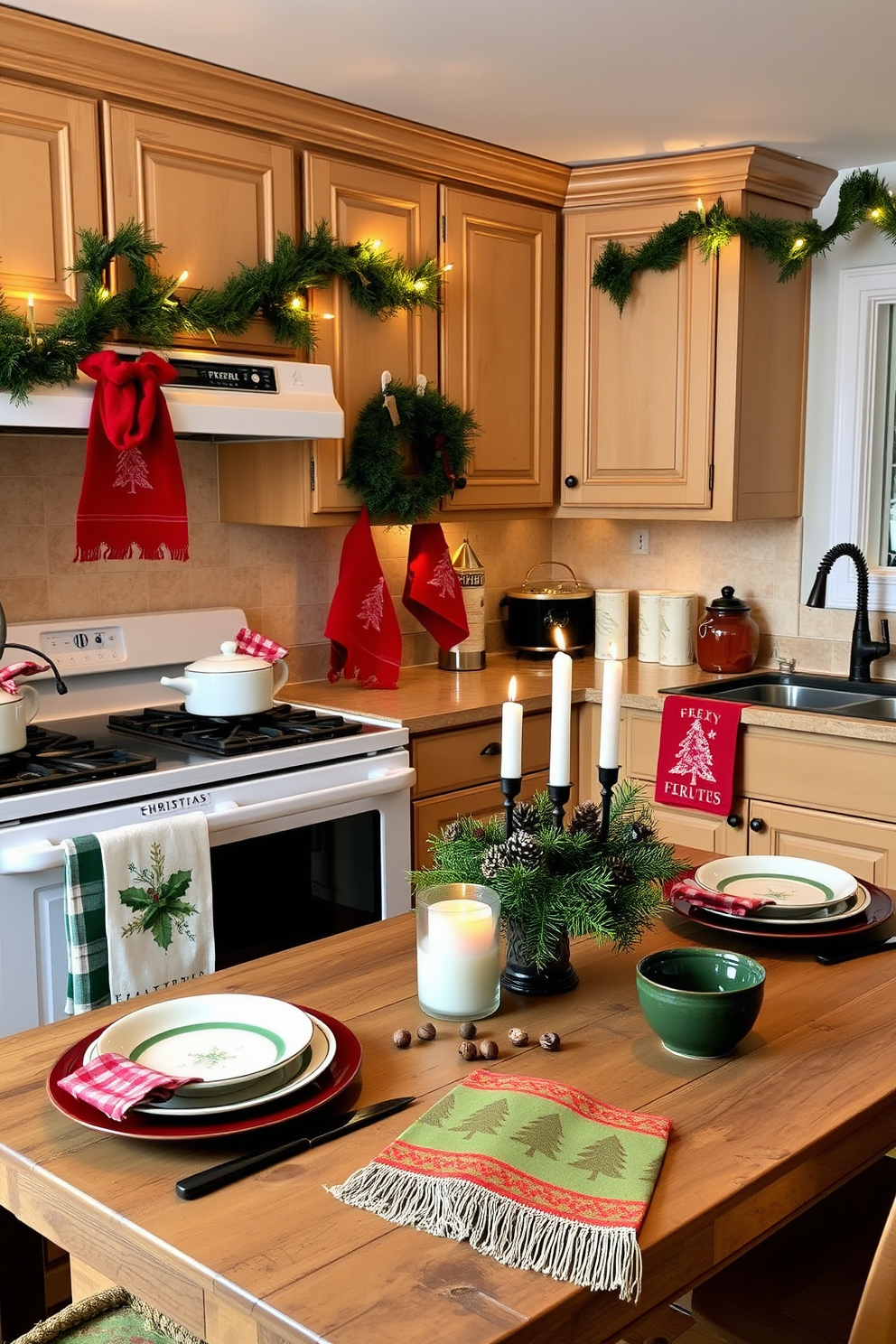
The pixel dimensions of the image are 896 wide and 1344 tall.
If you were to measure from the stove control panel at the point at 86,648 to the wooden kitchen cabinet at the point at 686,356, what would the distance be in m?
1.40

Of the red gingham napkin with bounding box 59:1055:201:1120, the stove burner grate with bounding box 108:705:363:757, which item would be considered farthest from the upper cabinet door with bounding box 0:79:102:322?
the red gingham napkin with bounding box 59:1055:201:1120

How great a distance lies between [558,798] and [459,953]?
0.20 m

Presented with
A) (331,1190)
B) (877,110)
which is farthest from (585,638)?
(331,1190)

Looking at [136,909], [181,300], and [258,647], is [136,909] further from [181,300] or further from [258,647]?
[181,300]

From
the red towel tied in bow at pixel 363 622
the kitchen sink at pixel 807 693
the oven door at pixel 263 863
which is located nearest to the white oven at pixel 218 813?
the oven door at pixel 263 863

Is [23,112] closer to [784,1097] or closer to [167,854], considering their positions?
[167,854]

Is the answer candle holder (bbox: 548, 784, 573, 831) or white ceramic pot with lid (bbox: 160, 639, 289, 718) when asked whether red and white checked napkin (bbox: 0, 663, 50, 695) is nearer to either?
white ceramic pot with lid (bbox: 160, 639, 289, 718)

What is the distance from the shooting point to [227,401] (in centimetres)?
269

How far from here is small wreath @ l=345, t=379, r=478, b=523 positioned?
309cm

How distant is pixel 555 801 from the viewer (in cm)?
145

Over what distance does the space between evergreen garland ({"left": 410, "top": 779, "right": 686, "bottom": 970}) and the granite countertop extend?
4.63 ft

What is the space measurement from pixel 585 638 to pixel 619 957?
7.68 ft

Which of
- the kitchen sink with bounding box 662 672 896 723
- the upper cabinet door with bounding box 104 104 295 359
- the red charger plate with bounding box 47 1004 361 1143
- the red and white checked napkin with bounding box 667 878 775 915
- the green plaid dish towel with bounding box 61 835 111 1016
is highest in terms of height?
the upper cabinet door with bounding box 104 104 295 359

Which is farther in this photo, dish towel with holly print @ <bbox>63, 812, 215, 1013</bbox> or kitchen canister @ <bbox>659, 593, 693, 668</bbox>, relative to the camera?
kitchen canister @ <bbox>659, 593, 693, 668</bbox>
